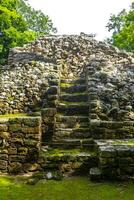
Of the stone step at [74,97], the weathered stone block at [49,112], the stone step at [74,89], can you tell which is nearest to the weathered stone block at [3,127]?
the weathered stone block at [49,112]

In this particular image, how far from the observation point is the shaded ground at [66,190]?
7.07m

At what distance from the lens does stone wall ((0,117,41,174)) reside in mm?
9031

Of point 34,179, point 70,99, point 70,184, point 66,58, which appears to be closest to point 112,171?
point 70,184

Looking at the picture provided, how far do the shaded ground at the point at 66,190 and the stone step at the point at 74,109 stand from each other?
4.54 meters

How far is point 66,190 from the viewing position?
7508mm

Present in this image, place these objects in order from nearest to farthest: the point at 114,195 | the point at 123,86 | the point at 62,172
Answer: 1. the point at 114,195
2. the point at 62,172
3. the point at 123,86

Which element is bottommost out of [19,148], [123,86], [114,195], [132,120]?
[114,195]

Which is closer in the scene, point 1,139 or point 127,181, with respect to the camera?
point 127,181

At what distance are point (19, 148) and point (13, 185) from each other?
1.38m

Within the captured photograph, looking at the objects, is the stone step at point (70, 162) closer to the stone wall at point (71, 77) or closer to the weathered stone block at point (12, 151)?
the weathered stone block at point (12, 151)

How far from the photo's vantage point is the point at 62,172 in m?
8.91

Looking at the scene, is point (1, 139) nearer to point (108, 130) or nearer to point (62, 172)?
point (62, 172)

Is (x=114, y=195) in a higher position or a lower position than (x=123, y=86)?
lower

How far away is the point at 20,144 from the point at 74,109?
3892 millimetres
